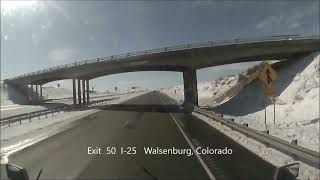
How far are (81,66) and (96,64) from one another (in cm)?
473

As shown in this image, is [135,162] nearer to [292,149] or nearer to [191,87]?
[292,149]

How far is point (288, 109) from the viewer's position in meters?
29.4

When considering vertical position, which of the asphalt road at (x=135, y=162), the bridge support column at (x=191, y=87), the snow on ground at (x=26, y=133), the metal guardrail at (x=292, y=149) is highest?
the bridge support column at (x=191, y=87)

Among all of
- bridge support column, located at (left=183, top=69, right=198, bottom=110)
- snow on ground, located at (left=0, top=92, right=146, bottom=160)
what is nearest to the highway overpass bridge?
bridge support column, located at (left=183, top=69, right=198, bottom=110)

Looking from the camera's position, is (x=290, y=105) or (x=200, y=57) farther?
(x=200, y=57)

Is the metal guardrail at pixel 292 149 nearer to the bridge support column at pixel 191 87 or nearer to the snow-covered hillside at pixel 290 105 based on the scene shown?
the snow-covered hillside at pixel 290 105

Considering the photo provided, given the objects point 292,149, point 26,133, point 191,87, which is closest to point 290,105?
point 26,133

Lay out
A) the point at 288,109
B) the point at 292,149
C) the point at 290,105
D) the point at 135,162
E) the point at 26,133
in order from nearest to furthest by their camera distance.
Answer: the point at 292,149 < the point at 135,162 < the point at 26,133 < the point at 288,109 < the point at 290,105

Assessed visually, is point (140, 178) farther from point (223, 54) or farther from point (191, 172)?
point (223, 54)

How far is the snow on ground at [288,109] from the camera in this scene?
1543 centimetres

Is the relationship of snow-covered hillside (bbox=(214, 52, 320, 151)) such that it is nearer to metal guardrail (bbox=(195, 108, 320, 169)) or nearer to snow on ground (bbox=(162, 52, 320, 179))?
snow on ground (bbox=(162, 52, 320, 179))

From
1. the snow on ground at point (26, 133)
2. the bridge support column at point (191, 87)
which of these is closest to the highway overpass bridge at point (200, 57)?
the bridge support column at point (191, 87)

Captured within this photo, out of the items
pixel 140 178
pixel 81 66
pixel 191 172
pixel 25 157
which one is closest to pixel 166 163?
pixel 191 172

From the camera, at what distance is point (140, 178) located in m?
9.06
